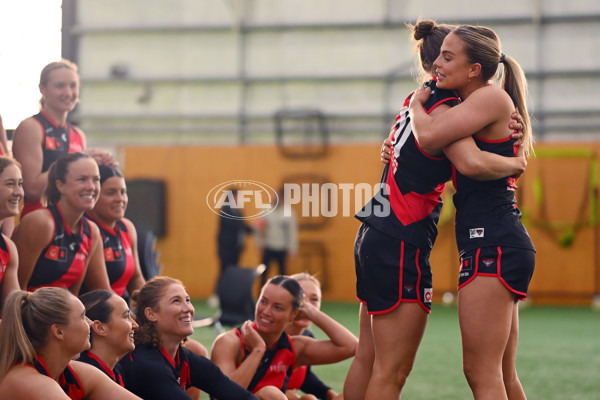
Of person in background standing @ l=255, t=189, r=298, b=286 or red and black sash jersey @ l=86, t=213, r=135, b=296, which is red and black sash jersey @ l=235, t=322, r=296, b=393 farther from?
person in background standing @ l=255, t=189, r=298, b=286

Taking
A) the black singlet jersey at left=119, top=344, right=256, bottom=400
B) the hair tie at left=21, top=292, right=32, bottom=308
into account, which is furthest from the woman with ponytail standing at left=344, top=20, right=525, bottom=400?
the hair tie at left=21, top=292, right=32, bottom=308

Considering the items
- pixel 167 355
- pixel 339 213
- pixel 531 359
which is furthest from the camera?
pixel 339 213

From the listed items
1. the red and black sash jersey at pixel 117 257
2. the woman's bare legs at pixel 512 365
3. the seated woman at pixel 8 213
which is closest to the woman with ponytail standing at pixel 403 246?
the woman's bare legs at pixel 512 365

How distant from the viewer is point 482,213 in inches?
100

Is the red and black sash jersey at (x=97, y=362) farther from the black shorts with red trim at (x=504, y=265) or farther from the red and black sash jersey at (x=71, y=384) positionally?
the black shorts with red trim at (x=504, y=265)

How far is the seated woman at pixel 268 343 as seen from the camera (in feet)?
11.4

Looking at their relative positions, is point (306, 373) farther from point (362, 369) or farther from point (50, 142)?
point (50, 142)

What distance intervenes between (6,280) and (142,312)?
0.55 meters

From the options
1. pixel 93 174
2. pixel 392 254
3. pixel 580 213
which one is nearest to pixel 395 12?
pixel 580 213

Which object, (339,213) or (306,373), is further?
(339,213)

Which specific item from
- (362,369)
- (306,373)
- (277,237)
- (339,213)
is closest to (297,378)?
(306,373)

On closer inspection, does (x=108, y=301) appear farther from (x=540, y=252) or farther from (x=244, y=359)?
(x=540, y=252)

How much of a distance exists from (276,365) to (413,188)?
134 centimetres

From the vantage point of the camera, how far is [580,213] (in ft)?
37.2
